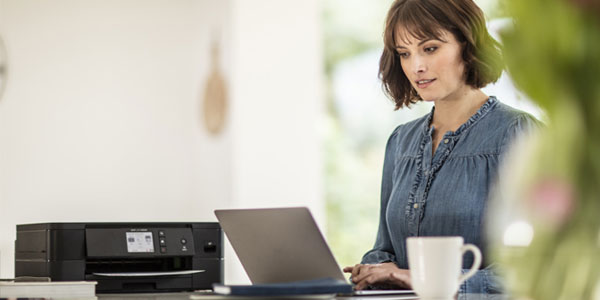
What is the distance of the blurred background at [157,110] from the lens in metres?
4.52

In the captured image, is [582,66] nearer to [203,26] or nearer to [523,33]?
[523,33]

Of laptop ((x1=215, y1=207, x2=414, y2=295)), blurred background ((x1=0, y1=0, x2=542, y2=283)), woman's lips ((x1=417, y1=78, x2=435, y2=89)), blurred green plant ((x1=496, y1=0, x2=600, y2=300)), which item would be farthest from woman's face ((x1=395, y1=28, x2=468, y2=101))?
blurred background ((x1=0, y1=0, x2=542, y2=283))

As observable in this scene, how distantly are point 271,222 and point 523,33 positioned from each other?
888 millimetres

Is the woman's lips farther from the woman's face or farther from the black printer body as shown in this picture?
the black printer body

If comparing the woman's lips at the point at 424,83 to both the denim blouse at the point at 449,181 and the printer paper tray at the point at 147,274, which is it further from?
the printer paper tray at the point at 147,274

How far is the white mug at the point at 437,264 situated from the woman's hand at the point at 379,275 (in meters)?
0.59

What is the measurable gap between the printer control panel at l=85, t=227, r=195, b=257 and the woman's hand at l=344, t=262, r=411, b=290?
0.61 m

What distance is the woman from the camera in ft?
6.26

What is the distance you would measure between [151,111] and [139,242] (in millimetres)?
2694

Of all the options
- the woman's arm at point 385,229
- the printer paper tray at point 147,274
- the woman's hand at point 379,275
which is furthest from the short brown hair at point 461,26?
the printer paper tray at point 147,274

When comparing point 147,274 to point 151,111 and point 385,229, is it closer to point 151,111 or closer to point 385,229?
point 385,229

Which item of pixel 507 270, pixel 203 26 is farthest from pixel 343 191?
pixel 507 270

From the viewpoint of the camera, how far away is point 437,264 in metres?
1.13

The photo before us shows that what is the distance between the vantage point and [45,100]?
461 cm
